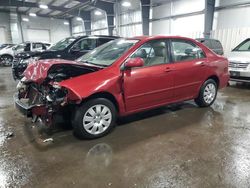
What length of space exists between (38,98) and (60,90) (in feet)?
1.49

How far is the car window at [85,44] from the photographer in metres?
7.09

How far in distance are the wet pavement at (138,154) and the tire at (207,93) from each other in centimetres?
36

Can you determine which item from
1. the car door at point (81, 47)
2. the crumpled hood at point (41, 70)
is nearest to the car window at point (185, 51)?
the crumpled hood at point (41, 70)

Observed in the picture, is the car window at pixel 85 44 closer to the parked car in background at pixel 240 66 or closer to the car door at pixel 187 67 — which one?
the car door at pixel 187 67

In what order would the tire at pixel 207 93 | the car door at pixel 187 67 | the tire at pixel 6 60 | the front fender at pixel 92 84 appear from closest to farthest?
the front fender at pixel 92 84, the car door at pixel 187 67, the tire at pixel 207 93, the tire at pixel 6 60

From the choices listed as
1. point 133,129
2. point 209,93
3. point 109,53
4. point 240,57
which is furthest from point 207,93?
point 240,57

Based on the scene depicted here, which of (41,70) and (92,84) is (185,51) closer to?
(92,84)

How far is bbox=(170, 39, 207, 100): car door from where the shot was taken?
12.2 ft

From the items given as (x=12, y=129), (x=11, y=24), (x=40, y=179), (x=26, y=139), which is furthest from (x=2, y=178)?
(x=11, y=24)

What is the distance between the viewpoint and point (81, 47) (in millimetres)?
7164

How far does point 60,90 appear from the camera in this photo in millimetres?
2896

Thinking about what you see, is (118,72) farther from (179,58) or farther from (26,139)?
(26,139)

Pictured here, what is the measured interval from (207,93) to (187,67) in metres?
0.89

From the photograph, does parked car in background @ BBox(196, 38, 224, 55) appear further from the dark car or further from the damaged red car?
the damaged red car
